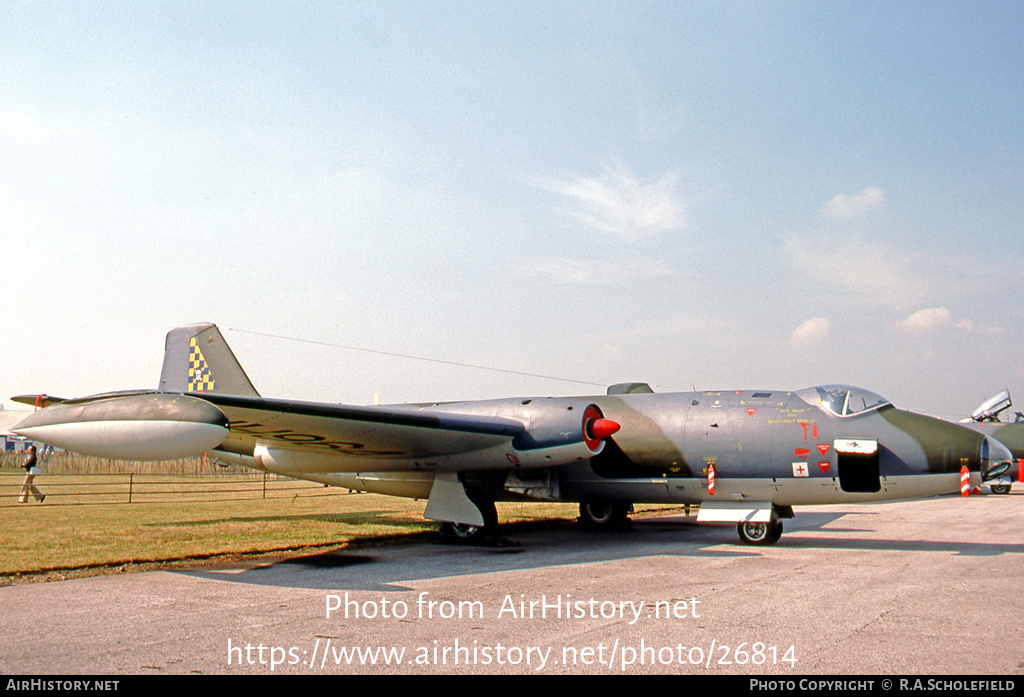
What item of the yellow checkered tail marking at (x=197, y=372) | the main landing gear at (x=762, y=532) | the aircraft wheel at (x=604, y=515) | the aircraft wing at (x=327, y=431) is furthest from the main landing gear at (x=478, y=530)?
the yellow checkered tail marking at (x=197, y=372)

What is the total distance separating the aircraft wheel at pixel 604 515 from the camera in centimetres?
1745

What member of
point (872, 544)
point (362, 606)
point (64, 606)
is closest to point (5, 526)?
point (64, 606)

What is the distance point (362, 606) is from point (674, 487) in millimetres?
8013

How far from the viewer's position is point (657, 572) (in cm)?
1114

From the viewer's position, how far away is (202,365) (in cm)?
1917

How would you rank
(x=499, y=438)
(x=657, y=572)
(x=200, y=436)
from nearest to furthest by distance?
1. (x=200, y=436)
2. (x=657, y=572)
3. (x=499, y=438)

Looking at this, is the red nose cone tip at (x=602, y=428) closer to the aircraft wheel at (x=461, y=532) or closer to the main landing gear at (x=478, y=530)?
the main landing gear at (x=478, y=530)

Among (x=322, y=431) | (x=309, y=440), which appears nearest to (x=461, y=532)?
(x=309, y=440)

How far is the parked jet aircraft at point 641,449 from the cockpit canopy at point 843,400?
0.08 feet

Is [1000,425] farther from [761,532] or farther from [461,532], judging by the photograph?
[461,532]
